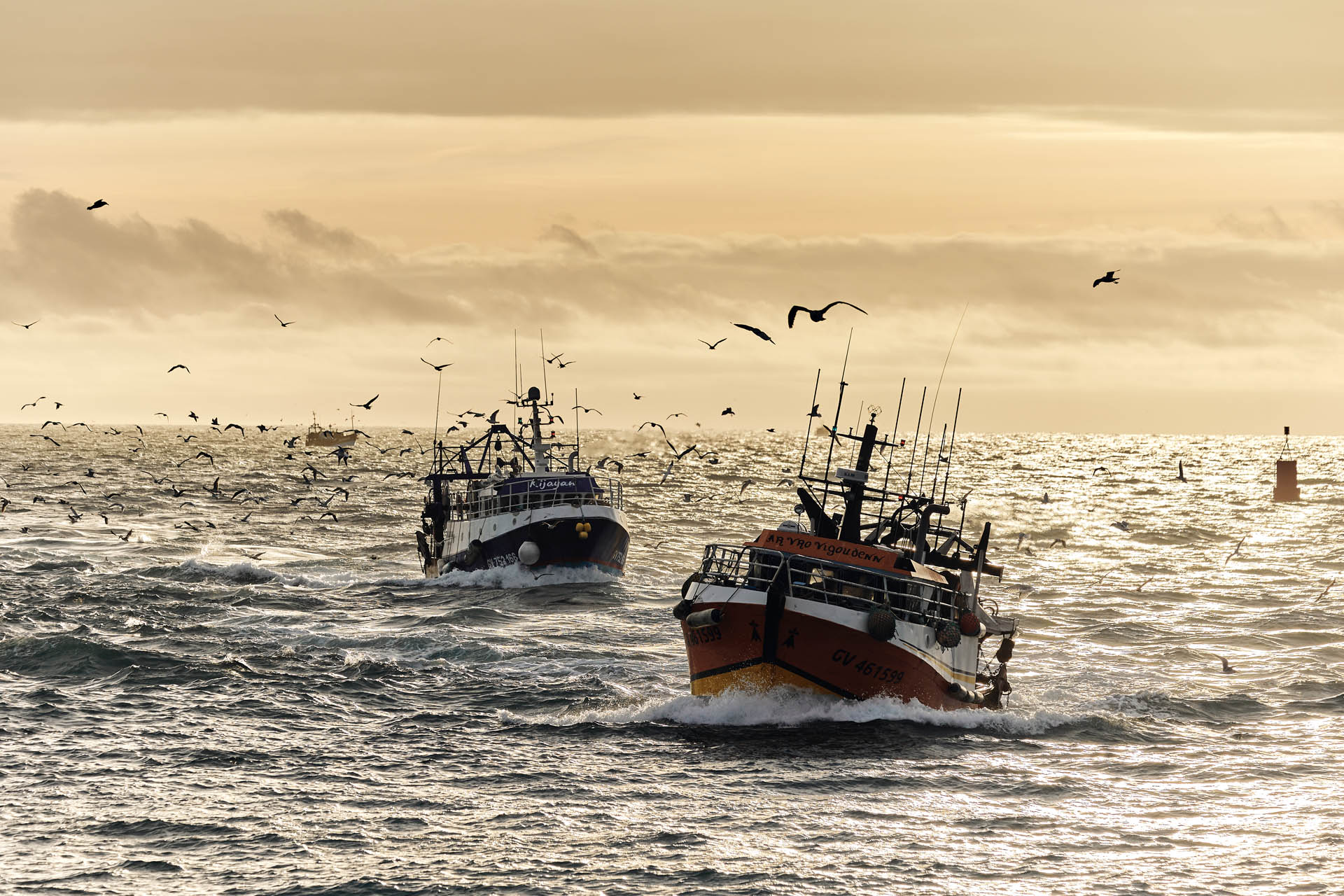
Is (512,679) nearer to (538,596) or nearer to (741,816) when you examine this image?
(741,816)

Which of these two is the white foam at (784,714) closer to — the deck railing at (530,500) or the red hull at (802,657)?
the red hull at (802,657)

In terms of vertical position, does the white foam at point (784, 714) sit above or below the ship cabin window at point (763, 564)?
below

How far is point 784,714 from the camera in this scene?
28812 mm

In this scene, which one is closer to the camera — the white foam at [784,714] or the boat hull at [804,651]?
the boat hull at [804,651]

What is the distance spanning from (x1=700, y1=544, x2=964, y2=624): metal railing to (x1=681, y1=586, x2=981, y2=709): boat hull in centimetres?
36

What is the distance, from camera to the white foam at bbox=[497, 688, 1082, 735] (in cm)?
2883

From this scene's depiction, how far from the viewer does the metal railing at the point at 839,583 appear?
94.9 feet

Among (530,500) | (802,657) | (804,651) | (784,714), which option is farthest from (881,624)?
(530,500)

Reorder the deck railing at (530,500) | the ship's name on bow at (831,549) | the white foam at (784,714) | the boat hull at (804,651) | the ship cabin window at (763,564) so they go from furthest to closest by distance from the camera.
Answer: the deck railing at (530,500), the ship cabin window at (763,564), the ship's name on bow at (831,549), the white foam at (784,714), the boat hull at (804,651)

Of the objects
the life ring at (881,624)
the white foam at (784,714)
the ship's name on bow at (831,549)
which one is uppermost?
the ship's name on bow at (831,549)

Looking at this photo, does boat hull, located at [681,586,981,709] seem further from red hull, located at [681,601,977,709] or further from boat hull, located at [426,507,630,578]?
boat hull, located at [426,507,630,578]

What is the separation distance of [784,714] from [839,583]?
10.2ft

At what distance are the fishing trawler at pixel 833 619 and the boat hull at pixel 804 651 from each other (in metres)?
0.02

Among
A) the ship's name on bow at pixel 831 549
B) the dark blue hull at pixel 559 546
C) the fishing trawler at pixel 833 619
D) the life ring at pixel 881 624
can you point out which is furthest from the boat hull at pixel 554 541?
the life ring at pixel 881 624
